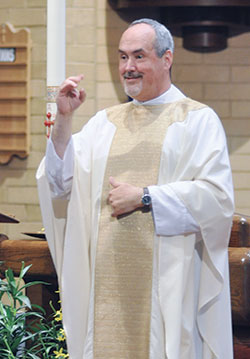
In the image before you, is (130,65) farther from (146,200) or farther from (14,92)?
(14,92)

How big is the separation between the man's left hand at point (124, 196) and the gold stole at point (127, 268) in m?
0.12

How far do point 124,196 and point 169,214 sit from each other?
165 mm

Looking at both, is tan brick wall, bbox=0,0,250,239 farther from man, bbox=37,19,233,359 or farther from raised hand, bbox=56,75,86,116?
raised hand, bbox=56,75,86,116

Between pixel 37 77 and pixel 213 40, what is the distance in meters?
1.26

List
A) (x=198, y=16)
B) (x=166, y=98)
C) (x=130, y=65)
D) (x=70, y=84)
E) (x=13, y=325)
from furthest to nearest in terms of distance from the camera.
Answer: (x=198, y=16) → (x=13, y=325) → (x=166, y=98) → (x=130, y=65) → (x=70, y=84)

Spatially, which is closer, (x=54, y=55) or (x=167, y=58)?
(x=167, y=58)

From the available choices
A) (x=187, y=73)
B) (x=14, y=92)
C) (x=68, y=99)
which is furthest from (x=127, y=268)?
(x=14, y=92)

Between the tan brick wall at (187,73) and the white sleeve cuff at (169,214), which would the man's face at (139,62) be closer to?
the white sleeve cuff at (169,214)

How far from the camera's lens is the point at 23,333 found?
10.7 ft

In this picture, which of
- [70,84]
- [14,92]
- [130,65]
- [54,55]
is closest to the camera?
[70,84]

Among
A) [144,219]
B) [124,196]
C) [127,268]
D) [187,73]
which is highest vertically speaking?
[187,73]

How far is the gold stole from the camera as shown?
273 cm

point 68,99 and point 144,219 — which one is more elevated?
point 68,99

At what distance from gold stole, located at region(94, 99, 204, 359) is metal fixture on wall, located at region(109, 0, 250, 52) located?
207 cm
